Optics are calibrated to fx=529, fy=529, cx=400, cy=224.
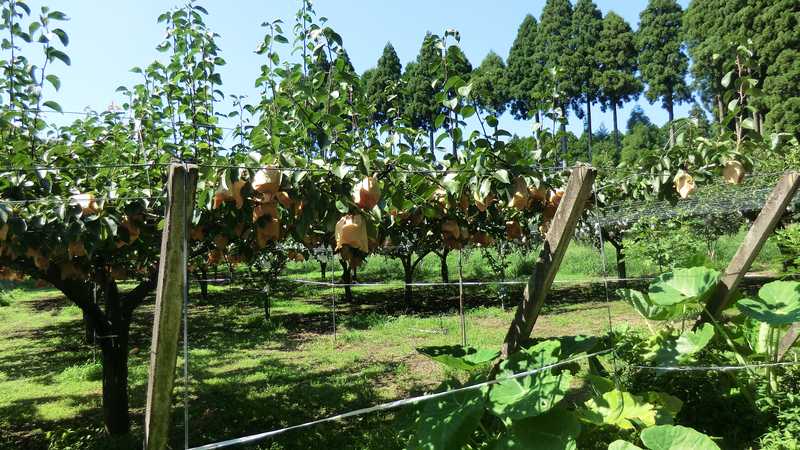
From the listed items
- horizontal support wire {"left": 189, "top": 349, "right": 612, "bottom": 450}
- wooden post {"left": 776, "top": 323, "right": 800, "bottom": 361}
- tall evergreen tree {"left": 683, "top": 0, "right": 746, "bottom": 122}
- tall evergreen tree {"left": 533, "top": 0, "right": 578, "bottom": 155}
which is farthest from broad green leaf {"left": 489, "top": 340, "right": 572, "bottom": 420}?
→ tall evergreen tree {"left": 533, "top": 0, "right": 578, "bottom": 155}

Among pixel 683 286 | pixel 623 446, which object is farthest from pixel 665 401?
pixel 623 446

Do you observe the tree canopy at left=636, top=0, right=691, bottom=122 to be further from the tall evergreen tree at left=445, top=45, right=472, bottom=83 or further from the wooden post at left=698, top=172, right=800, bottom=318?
the tall evergreen tree at left=445, top=45, right=472, bottom=83

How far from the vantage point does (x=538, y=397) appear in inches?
79.1

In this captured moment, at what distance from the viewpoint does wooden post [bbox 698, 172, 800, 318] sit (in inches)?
102

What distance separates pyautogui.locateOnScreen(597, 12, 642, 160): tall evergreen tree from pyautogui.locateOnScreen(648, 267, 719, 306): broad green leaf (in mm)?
22080

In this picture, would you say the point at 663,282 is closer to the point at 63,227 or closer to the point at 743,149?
the point at 743,149

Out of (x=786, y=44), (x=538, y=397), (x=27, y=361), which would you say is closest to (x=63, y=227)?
(x=538, y=397)

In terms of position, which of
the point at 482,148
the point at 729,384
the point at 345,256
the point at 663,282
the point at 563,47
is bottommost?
the point at 729,384

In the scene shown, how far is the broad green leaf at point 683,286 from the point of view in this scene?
2.71m

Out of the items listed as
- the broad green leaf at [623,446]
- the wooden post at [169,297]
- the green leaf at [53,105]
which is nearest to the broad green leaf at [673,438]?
the broad green leaf at [623,446]

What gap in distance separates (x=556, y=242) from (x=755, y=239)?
1.41 m

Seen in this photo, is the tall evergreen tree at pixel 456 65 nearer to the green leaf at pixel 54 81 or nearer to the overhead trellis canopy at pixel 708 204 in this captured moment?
the green leaf at pixel 54 81

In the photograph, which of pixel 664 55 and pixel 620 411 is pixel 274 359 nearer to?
pixel 620 411

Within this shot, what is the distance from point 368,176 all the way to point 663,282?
6.55 feet
